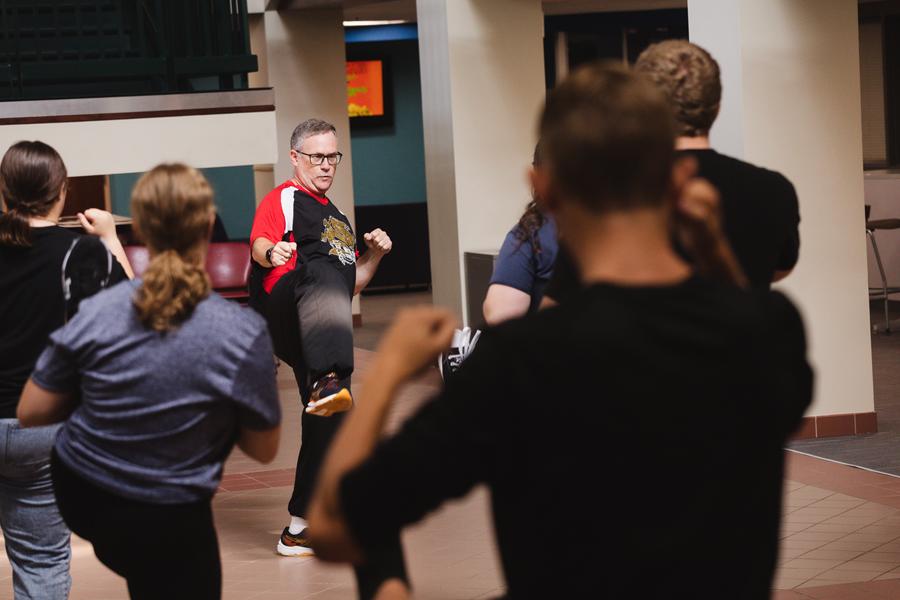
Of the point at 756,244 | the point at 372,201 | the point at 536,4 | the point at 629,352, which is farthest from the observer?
the point at 372,201

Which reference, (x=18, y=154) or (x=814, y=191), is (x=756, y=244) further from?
(x=814, y=191)

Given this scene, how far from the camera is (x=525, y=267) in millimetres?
3518

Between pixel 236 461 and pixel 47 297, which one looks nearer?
pixel 47 297

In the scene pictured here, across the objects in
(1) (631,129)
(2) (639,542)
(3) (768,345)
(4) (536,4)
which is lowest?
(2) (639,542)

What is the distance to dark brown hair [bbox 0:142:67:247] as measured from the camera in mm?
3354

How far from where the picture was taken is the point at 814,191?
6.98 metres

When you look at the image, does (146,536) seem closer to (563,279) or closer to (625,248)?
(563,279)

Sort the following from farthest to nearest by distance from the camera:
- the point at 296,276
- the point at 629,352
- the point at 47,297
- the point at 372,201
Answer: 1. the point at 372,201
2. the point at 296,276
3. the point at 47,297
4. the point at 629,352

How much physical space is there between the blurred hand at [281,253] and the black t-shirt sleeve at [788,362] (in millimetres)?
3182

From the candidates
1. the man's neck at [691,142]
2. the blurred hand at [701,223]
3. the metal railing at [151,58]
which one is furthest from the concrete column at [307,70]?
the blurred hand at [701,223]

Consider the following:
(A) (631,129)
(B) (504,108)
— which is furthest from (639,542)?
(B) (504,108)

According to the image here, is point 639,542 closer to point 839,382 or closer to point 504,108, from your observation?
point 839,382

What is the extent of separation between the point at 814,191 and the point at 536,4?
324 centimetres

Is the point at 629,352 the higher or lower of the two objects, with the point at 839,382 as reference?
higher
